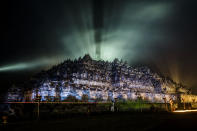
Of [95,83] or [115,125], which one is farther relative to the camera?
[95,83]

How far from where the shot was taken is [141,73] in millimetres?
175625

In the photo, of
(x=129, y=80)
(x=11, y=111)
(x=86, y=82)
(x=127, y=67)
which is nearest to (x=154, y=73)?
(x=127, y=67)

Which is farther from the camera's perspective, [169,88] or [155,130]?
[169,88]

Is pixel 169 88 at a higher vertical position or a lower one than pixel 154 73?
lower

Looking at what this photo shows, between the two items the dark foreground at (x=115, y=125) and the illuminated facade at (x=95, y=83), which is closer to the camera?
the dark foreground at (x=115, y=125)

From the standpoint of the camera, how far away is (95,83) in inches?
4980

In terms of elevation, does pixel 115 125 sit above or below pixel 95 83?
below

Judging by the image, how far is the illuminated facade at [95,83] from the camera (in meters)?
90.9

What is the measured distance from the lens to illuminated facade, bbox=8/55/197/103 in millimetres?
90875

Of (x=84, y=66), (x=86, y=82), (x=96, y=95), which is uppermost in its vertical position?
(x=84, y=66)

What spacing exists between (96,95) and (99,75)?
30118 millimetres

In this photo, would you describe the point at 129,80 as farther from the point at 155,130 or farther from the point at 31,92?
the point at 155,130

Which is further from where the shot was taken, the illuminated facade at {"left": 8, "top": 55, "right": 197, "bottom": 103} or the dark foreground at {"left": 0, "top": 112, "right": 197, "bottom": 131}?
the illuminated facade at {"left": 8, "top": 55, "right": 197, "bottom": 103}

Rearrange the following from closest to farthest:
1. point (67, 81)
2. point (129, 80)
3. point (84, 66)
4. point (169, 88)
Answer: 1. point (67, 81)
2. point (84, 66)
3. point (129, 80)
4. point (169, 88)
